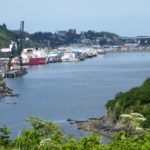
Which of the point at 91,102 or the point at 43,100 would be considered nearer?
the point at 91,102

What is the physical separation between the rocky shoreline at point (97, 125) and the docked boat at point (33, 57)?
103ft

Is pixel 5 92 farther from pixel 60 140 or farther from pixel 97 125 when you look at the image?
pixel 60 140

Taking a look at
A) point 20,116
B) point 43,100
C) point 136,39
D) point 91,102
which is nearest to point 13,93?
point 43,100

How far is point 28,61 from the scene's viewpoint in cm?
4853

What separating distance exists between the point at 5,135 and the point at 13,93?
21534mm

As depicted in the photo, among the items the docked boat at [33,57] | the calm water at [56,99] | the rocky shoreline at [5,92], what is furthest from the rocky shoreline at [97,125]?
the docked boat at [33,57]

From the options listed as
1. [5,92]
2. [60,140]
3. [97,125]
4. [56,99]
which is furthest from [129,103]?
[60,140]

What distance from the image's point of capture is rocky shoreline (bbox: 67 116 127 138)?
15.3m

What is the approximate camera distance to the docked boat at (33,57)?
1911 inches

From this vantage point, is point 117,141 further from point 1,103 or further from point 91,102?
point 1,103

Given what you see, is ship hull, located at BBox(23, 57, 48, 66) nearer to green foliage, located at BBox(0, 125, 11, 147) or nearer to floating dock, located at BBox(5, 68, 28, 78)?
floating dock, located at BBox(5, 68, 28, 78)

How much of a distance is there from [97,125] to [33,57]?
33.6 m

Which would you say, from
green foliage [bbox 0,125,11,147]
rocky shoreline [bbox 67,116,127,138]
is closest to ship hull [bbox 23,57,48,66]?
rocky shoreline [bbox 67,116,127,138]

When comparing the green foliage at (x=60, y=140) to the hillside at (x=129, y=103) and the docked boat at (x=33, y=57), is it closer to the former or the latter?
the hillside at (x=129, y=103)
